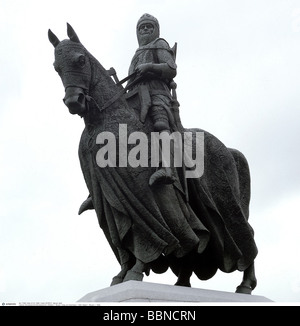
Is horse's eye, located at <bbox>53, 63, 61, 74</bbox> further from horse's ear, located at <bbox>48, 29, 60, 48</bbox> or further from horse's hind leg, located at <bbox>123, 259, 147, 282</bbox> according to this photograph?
horse's hind leg, located at <bbox>123, 259, 147, 282</bbox>

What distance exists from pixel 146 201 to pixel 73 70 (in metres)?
1.93

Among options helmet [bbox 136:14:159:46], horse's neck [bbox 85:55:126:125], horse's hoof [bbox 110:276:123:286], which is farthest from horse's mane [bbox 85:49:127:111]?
horse's hoof [bbox 110:276:123:286]

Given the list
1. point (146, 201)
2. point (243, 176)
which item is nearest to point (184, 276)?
point (146, 201)

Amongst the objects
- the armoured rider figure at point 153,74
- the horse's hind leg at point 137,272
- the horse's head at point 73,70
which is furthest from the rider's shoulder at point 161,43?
the horse's hind leg at point 137,272

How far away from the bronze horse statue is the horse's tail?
50 cm

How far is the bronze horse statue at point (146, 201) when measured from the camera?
1084cm

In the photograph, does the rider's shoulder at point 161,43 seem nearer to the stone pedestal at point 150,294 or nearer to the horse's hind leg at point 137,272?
the horse's hind leg at point 137,272

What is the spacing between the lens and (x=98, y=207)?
1118cm

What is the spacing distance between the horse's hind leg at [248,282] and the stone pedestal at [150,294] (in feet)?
2.55

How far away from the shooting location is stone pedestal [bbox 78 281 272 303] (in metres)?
10.1

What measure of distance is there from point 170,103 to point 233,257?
7.66ft
